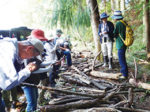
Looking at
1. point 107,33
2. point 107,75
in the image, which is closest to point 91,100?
point 107,75

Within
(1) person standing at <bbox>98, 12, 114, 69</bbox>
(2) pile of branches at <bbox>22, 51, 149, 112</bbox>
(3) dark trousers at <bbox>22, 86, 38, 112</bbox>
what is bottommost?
(2) pile of branches at <bbox>22, 51, 149, 112</bbox>

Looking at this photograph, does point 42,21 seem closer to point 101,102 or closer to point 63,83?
point 63,83

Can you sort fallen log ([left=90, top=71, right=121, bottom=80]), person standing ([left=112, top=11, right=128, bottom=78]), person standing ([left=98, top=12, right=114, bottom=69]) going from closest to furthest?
1. person standing ([left=112, top=11, right=128, bottom=78])
2. fallen log ([left=90, top=71, right=121, bottom=80])
3. person standing ([left=98, top=12, right=114, bottom=69])

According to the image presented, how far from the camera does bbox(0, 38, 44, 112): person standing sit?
1.68 metres

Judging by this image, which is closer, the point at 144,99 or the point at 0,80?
the point at 0,80

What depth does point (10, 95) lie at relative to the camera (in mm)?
3908

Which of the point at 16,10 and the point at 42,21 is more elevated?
the point at 16,10

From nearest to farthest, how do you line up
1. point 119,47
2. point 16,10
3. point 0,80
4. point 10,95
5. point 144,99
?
1. point 0,80
2. point 144,99
3. point 10,95
4. point 119,47
5. point 16,10

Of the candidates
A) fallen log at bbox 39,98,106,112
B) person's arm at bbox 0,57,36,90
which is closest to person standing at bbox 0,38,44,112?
person's arm at bbox 0,57,36,90

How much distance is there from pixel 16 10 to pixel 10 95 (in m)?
22.6

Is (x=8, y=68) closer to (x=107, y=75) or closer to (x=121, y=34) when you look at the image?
(x=107, y=75)

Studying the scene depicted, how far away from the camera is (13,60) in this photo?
182cm

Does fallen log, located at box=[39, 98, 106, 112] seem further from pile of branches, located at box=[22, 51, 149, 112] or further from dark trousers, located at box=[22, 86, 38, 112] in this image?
dark trousers, located at box=[22, 86, 38, 112]

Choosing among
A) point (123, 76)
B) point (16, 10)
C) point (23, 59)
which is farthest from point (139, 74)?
point (16, 10)
